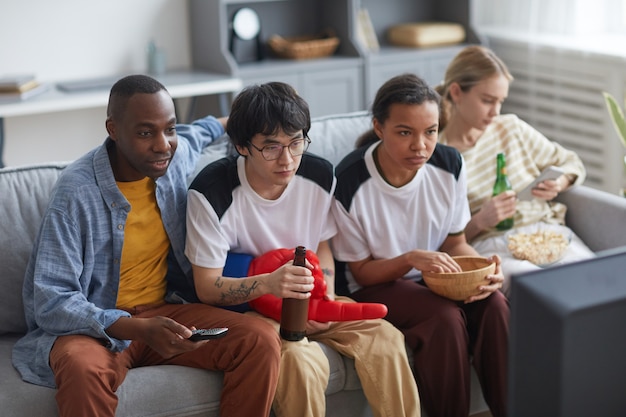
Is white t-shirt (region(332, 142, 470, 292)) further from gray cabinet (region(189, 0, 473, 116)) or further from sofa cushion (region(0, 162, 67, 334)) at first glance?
gray cabinet (region(189, 0, 473, 116))

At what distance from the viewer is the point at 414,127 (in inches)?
86.9

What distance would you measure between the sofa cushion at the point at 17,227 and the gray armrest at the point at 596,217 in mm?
1584

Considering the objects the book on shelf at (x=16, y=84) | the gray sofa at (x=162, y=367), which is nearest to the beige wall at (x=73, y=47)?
the book on shelf at (x=16, y=84)

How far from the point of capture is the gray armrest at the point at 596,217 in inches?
102

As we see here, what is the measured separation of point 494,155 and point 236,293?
104cm

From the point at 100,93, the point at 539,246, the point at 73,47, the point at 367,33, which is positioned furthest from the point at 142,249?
the point at 367,33

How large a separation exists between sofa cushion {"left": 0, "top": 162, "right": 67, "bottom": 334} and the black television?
1712mm

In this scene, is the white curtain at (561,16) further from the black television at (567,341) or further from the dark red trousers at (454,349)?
the black television at (567,341)

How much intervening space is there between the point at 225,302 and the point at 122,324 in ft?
0.88

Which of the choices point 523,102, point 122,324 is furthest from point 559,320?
point 523,102

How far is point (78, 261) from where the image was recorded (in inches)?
77.5

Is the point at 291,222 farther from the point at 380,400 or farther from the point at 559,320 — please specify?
the point at 559,320

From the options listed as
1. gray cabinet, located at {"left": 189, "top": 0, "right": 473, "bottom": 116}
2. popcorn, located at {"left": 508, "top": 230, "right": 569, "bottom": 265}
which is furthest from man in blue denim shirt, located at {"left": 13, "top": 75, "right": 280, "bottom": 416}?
gray cabinet, located at {"left": 189, "top": 0, "right": 473, "bottom": 116}

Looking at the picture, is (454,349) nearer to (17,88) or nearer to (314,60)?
(17,88)
